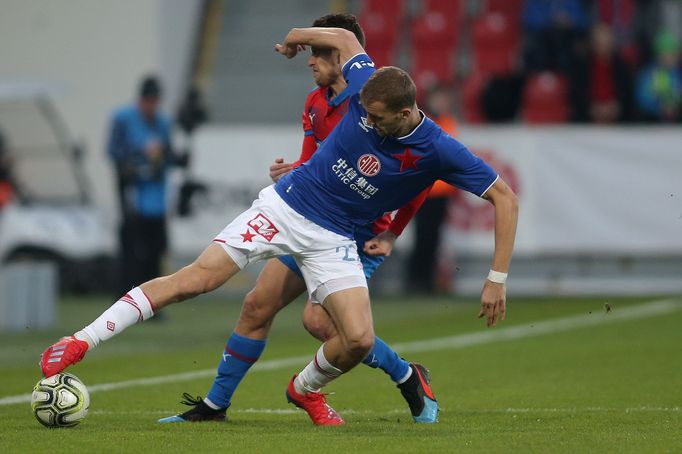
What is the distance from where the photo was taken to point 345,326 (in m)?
7.63

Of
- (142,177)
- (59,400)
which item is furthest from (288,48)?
(142,177)

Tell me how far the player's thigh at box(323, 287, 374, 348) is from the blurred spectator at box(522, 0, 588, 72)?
13.6 meters

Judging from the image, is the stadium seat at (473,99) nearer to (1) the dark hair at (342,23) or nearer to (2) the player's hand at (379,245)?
(1) the dark hair at (342,23)

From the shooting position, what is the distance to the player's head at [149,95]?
15.5 m

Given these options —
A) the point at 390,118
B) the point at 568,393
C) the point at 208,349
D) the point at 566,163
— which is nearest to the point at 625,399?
the point at 568,393

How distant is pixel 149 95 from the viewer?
1558 cm

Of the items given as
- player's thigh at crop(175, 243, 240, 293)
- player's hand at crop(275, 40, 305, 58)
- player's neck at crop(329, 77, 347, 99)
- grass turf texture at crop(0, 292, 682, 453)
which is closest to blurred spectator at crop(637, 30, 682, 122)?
grass turf texture at crop(0, 292, 682, 453)

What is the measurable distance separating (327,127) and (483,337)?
6128mm

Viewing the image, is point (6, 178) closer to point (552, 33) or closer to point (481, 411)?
point (552, 33)

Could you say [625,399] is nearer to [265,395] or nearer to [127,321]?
[265,395]

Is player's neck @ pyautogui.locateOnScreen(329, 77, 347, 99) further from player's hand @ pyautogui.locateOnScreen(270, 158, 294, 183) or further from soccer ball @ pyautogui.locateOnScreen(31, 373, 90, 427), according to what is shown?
soccer ball @ pyautogui.locateOnScreen(31, 373, 90, 427)

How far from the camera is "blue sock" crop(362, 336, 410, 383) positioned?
8.15 metres

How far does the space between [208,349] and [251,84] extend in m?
11.0

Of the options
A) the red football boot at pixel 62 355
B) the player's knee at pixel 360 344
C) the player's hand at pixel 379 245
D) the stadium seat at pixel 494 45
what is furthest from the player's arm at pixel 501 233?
the stadium seat at pixel 494 45
